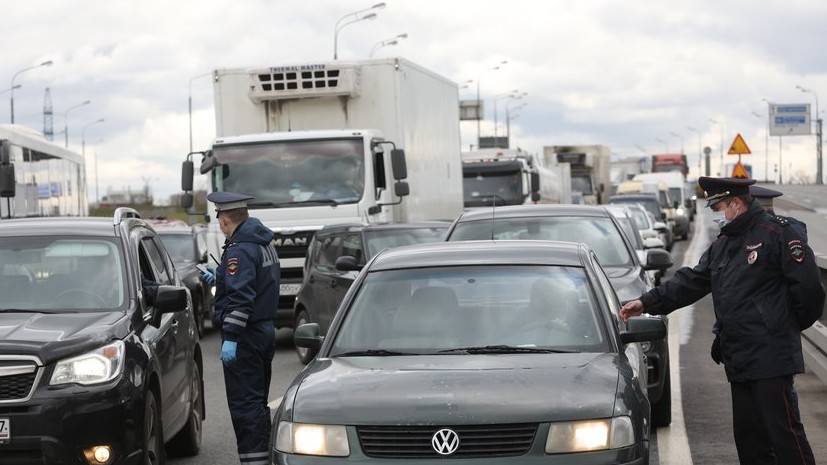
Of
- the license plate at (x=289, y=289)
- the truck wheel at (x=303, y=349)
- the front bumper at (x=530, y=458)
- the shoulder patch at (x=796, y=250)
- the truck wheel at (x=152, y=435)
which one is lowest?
the truck wheel at (x=303, y=349)

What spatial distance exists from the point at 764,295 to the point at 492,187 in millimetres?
28355

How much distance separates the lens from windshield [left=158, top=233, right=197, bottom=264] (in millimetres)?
22672

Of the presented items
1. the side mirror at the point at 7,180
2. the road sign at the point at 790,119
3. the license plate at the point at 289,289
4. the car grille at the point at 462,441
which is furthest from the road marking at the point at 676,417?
the road sign at the point at 790,119

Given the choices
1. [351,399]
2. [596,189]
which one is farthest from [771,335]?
[596,189]

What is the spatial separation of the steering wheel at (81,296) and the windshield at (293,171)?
36.0ft

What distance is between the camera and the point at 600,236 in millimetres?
12695

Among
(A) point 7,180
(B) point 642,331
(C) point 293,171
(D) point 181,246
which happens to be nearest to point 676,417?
(B) point 642,331

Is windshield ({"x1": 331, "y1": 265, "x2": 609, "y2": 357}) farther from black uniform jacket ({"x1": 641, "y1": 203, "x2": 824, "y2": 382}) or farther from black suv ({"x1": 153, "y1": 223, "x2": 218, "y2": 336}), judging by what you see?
black suv ({"x1": 153, "y1": 223, "x2": 218, "y2": 336})

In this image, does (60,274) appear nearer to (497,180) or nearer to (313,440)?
(313,440)

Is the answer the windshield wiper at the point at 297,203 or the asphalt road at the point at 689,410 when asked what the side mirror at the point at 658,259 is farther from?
the windshield wiper at the point at 297,203

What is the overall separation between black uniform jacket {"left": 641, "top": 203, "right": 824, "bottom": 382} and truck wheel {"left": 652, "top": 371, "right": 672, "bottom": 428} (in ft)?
9.80

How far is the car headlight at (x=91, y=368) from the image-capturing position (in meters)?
7.48

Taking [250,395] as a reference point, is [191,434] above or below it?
below

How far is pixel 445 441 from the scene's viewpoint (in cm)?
588
